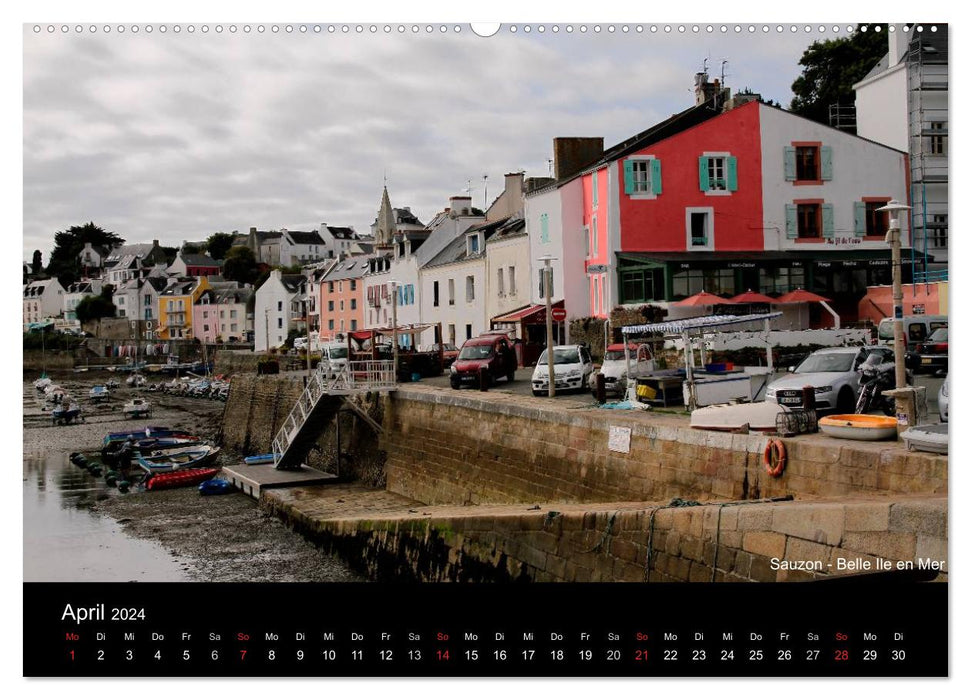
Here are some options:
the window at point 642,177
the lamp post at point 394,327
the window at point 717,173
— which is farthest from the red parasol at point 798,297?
the lamp post at point 394,327

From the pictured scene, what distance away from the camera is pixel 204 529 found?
20.8 meters

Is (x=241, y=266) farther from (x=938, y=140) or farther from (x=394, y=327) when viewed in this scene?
(x=938, y=140)

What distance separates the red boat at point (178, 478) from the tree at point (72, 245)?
15.3m

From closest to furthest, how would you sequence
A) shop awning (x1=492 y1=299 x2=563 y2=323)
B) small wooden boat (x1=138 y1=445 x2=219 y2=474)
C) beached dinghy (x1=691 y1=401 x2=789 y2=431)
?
beached dinghy (x1=691 y1=401 x2=789 y2=431)
shop awning (x1=492 y1=299 x2=563 y2=323)
small wooden boat (x1=138 y1=445 x2=219 y2=474)

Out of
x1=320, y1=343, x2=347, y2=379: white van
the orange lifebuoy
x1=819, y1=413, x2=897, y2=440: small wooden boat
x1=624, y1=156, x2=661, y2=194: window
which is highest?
x1=624, y1=156, x2=661, y2=194: window

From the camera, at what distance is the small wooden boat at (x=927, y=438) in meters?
8.30

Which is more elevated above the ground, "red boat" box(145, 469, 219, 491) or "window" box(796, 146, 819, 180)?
"window" box(796, 146, 819, 180)

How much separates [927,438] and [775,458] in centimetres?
207

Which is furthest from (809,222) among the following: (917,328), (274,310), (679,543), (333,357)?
(274,310)

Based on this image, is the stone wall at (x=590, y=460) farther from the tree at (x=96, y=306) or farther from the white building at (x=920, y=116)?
the tree at (x=96, y=306)

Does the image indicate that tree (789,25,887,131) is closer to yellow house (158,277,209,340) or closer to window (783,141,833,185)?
window (783,141,833,185)

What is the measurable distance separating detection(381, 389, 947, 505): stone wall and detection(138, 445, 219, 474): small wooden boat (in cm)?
927

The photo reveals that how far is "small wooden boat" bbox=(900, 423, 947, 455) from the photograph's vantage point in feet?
27.2

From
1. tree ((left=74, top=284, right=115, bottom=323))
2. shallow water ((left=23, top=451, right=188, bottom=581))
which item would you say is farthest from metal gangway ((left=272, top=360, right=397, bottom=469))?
tree ((left=74, top=284, right=115, bottom=323))
